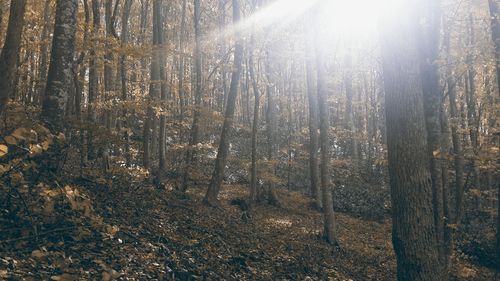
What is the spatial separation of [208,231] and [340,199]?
44.9 feet

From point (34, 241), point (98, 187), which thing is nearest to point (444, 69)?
point (98, 187)

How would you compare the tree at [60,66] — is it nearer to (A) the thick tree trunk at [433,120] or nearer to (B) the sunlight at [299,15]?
(A) the thick tree trunk at [433,120]

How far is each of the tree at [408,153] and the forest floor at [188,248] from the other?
10.5 ft

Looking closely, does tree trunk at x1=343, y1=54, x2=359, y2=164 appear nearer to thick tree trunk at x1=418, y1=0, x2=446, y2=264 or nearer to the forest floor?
the forest floor

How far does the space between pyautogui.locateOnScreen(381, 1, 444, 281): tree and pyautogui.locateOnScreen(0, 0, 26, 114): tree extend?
651cm

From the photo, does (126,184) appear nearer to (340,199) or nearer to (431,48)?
(431,48)

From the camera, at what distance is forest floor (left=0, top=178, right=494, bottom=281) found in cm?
501

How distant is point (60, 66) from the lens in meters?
7.18

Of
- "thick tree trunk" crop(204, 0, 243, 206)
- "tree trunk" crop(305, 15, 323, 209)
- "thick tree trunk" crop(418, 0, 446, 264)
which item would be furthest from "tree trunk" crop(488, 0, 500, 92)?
"thick tree trunk" crop(204, 0, 243, 206)

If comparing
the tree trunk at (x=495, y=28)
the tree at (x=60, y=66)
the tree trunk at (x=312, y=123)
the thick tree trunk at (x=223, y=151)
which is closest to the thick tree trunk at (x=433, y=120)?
the tree trunk at (x=495, y=28)

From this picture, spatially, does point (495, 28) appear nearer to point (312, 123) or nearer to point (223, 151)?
point (312, 123)

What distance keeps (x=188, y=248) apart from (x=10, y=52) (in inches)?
198

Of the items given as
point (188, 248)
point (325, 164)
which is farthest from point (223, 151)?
point (188, 248)

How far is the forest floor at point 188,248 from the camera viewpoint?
5.01 m
